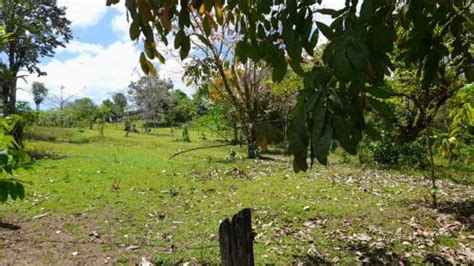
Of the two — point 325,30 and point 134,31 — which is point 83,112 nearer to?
point 134,31

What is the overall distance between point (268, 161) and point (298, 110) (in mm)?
11348

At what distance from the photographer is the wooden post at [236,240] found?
1.77m

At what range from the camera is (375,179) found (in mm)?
9195

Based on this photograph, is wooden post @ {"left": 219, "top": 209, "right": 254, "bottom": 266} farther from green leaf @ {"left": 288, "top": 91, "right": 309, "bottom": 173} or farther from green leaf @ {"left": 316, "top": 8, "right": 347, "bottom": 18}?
green leaf @ {"left": 316, "top": 8, "right": 347, "bottom": 18}

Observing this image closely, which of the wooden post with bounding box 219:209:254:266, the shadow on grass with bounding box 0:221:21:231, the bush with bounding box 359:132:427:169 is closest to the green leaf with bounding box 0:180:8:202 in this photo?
the wooden post with bounding box 219:209:254:266

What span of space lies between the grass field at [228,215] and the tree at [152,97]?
37.0m

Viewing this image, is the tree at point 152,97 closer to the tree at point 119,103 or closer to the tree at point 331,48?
the tree at point 119,103

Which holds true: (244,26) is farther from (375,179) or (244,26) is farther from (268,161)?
(268,161)

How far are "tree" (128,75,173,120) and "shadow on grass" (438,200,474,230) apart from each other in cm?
4001

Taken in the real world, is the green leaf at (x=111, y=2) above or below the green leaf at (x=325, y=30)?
above

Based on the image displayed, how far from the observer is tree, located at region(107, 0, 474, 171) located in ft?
3.76

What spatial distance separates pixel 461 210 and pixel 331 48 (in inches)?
229

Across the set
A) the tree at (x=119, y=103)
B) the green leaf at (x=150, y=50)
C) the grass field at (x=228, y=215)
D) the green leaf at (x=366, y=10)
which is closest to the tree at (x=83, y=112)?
the tree at (x=119, y=103)

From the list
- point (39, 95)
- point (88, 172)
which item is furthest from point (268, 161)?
point (39, 95)
